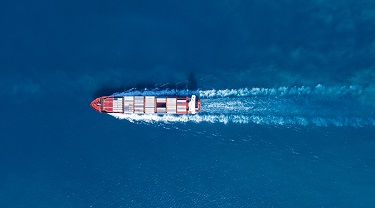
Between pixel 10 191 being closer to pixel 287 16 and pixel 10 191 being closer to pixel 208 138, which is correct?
pixel 208 138

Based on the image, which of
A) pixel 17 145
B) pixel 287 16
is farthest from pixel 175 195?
pixel 287 16

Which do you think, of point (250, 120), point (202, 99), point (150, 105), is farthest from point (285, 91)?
point (150, 105)

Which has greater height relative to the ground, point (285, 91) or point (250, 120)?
point (285, 91)

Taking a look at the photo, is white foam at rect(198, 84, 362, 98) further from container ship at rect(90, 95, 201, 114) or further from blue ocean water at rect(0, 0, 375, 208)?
container ship at rect(90, 95, 201, 114)

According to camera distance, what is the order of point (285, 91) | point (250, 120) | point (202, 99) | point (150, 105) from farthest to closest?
point (202, 99)
point (250, 120)
point (285, 91)
point (150, 105)

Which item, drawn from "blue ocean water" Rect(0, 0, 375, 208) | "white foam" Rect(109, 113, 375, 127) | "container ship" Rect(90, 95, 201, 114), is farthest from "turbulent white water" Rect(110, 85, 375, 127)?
"container ship" Rect(90, 95, 201, 114)

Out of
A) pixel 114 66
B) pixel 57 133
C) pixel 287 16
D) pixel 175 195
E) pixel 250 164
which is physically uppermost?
pixel 287 16

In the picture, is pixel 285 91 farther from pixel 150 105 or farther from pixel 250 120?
pixel 150 105
